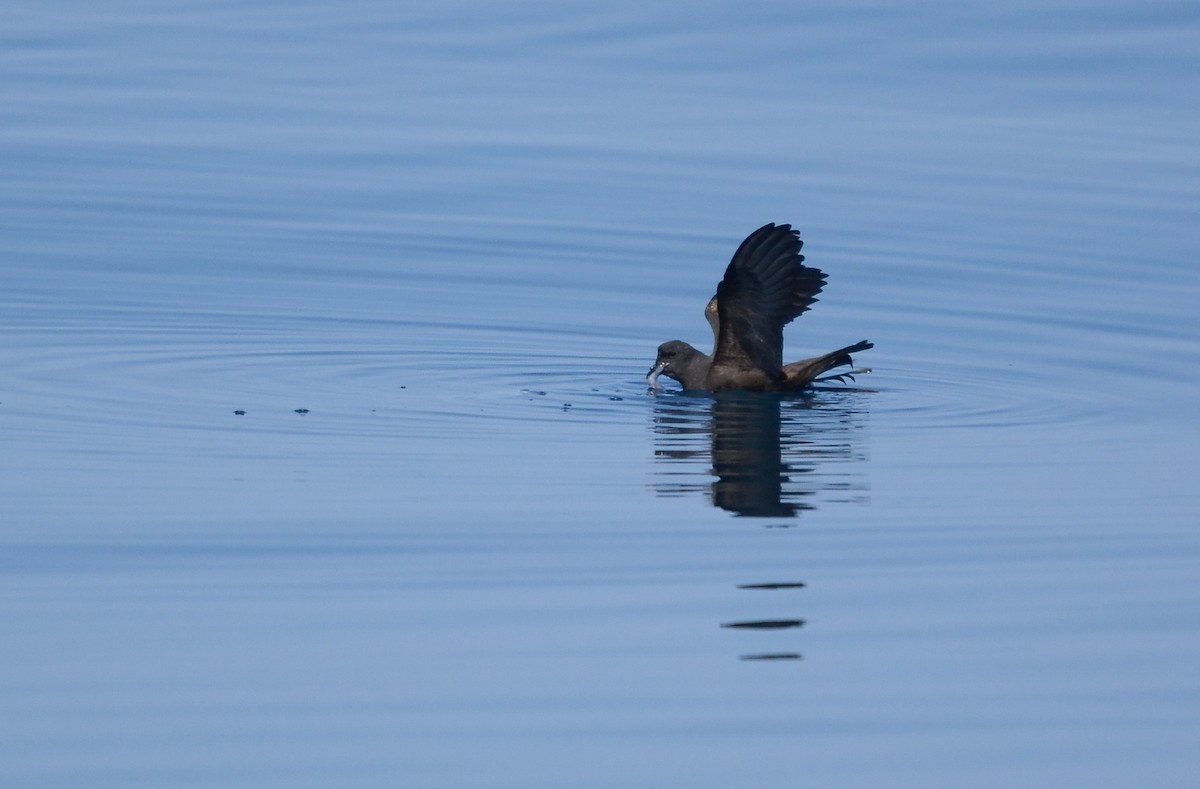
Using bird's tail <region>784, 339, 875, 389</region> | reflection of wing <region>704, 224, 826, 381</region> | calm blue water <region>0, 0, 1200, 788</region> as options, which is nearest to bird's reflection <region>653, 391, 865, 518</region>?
calm blue water <region>0, 0, 1200, 788</region>

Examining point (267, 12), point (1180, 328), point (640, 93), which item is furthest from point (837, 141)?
point (267, 12)

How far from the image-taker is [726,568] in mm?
8281

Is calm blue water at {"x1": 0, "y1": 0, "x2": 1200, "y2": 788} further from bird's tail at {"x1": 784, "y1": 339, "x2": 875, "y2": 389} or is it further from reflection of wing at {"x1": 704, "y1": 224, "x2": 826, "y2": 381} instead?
reflection of wing at {"x1": 704, "y1": 224, "x2": 826, "y2": 381}

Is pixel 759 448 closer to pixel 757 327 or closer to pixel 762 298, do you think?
pixel 762 298

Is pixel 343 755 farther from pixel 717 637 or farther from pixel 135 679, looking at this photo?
pixel 717 637

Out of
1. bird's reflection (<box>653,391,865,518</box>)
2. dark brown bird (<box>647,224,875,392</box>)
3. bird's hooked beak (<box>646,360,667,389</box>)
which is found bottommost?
bird's reflection (<box>653,391,865,518</box>)

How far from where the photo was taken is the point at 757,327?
13992 mm

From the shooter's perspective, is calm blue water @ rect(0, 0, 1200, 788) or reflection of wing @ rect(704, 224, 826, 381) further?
reflection of wing @ rect(704, 224, 826, 381)

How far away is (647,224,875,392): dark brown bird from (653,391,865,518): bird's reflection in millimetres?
171

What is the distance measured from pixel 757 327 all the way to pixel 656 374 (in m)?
0.73

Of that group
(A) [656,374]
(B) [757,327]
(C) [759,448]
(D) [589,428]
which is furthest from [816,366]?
(C) [759,448]

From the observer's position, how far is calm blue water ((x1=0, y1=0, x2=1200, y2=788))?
21.3ft

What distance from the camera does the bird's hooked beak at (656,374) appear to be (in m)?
14.0

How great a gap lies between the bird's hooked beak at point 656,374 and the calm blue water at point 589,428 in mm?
196
